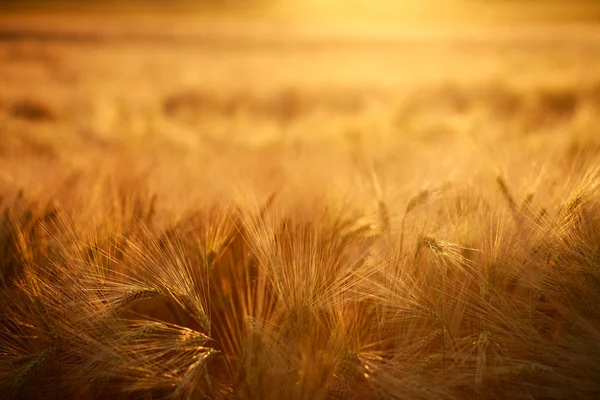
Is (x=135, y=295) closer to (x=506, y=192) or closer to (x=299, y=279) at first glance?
(x=299, y=279)

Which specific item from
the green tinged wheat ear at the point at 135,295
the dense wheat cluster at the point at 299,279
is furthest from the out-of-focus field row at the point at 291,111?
the green tinged wheat ear at the point at 135,295

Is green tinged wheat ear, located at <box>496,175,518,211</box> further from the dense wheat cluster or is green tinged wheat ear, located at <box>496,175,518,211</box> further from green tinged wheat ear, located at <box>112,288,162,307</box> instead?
Result: green tinged wheat ear, located at <box>112,288,162,307</box>

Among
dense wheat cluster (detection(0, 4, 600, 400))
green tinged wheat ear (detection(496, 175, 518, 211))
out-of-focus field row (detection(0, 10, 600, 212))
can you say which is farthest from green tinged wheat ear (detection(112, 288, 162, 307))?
green tinged wheat ear (detection(496, 175, 518, 211))

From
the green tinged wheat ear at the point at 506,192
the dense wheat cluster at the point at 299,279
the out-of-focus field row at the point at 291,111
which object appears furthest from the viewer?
the out-of-focus field row at the point at 291,111

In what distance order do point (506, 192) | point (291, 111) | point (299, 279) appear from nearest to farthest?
point (299, 279) < point (506, 192) < point (291, 111)

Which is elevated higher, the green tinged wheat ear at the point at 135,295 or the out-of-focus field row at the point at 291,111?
the out-of-focus field row at the point at 291,111

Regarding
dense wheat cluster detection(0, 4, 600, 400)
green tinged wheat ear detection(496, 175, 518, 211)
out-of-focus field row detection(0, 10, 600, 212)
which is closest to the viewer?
dense wheat cluster detection(0, 4, 600, 400)

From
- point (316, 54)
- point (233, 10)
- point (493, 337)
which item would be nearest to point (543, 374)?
point (493, 337)

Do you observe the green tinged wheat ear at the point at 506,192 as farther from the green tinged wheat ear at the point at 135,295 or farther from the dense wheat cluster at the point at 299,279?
the green tinged wheat ear at the point at 135,295

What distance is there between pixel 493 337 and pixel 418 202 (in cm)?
38

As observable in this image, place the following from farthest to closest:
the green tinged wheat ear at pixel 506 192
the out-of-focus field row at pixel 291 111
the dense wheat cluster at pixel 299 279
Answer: the out-of-focus field row at pixel 291 111
the green tinged wheat ear at pixel 506 192
the dense wheat cluster at pixel 299 279

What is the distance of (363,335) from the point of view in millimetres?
1109

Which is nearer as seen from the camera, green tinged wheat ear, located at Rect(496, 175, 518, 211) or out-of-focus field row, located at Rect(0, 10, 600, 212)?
green tinged wheat ear, located at Rect(496, 175, 518, 211)

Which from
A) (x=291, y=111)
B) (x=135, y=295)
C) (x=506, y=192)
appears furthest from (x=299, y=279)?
(x=291, y=111)
